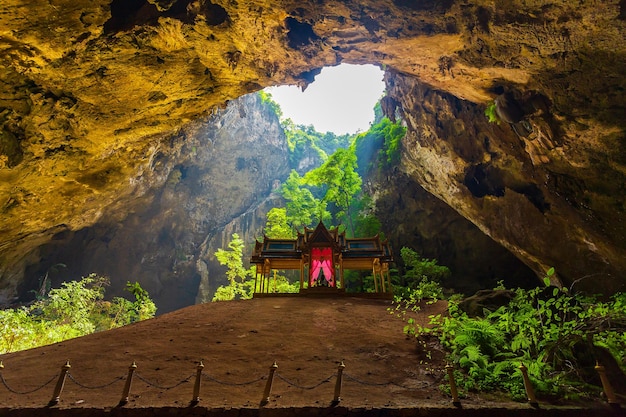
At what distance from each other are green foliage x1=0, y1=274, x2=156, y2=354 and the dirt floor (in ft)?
23.3

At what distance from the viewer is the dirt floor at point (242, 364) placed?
516 centimetres

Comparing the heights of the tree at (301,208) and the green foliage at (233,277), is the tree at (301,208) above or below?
above

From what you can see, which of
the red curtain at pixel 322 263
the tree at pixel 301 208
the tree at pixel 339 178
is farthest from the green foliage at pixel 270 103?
the red curtain at pixel 322 263

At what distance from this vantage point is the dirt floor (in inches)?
203

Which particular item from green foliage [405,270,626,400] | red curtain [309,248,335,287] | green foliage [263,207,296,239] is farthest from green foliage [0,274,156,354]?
green foliage [405,270,626,400]

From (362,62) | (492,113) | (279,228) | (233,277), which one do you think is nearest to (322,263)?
(362,62)

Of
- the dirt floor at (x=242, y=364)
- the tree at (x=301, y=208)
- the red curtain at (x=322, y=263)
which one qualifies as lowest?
the dirt floor at (x=242, y=364)

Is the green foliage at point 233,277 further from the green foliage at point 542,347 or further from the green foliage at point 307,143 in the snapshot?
the green foliage at point 307,143

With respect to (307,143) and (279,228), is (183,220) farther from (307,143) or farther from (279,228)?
(307,143)

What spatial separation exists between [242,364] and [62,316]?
1665 centimetres

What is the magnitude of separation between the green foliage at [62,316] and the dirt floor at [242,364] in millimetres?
7098

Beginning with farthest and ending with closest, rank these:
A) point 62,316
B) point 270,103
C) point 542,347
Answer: point 270,103 < point 62,316 < point 542,347

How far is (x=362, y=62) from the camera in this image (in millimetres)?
15195

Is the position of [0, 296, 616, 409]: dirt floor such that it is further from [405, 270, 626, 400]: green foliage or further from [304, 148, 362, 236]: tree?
[304, 148, 362, 236]: tree
